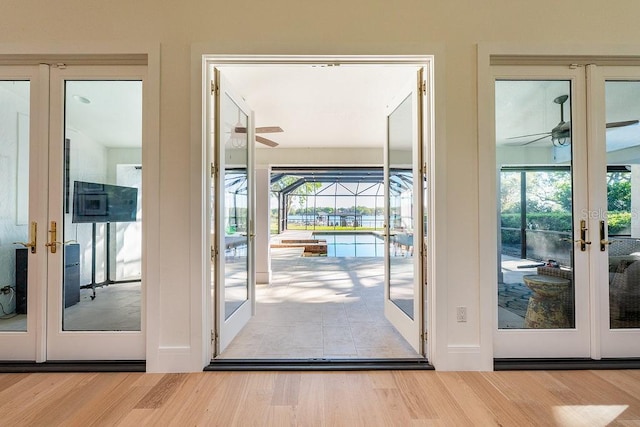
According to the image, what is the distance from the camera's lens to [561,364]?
2.36m

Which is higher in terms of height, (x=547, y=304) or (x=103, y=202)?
(x=103, y=202)

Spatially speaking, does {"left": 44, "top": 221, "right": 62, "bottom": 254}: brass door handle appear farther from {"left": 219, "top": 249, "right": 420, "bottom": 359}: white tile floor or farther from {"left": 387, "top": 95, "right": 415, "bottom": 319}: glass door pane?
{"left": 387, "top": 95, "right": 415, "bottom": 319}: glass door pane

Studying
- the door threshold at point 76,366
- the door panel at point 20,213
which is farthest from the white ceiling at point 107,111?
the door threshold at point 76,366

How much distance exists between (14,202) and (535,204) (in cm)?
431

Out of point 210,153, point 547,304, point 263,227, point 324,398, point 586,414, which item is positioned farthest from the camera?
point 263,227

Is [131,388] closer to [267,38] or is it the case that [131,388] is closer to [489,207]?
[267,38]

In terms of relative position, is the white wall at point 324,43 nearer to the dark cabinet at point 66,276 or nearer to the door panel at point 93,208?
the door panel at point 93,208

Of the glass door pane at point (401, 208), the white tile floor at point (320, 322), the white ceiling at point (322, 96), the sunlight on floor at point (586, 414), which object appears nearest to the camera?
the sunlight on floor at point (586, 414)

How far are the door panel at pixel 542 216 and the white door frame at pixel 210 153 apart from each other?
581 mm

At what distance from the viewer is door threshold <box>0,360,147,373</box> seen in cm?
231

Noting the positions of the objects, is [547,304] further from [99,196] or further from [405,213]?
[99,196]

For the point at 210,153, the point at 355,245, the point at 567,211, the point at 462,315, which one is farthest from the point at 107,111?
the point at 355,245

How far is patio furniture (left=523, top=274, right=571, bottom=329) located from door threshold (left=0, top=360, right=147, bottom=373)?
3.11 meters

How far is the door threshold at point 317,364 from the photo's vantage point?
7.69 ft
